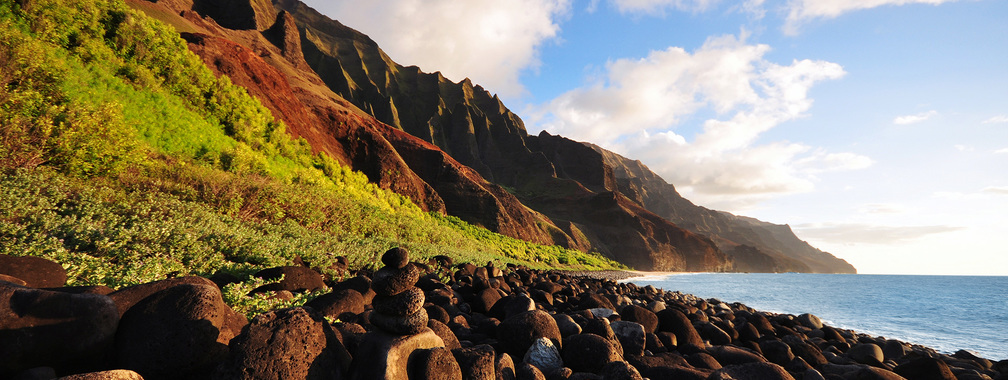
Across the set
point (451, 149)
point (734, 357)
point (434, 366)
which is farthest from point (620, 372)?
point (451, 149)

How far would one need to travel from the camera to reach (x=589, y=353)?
14.8 ft

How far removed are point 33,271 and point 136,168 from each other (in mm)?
6902

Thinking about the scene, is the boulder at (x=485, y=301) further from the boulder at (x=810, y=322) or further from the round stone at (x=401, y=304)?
the boulder at (x=810, y=322)

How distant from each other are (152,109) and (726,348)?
1976 centimetres

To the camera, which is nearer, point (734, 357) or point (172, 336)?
point (172, 336)

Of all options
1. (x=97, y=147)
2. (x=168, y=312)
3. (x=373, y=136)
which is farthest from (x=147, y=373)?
A: (x=373, y=136)

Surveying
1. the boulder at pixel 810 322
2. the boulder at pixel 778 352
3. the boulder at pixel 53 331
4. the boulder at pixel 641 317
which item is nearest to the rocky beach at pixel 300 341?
the boulder at pixel 53 331

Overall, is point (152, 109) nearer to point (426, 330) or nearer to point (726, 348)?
point (426, 330)

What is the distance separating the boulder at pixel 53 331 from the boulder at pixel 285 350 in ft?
2.86

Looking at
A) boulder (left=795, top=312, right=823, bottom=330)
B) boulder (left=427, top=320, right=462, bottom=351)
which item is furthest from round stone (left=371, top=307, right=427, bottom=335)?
boulder (left=795, top=312, right=823, bottom=330)

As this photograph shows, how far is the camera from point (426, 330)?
354 centimetres

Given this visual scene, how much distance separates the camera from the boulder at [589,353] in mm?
4434

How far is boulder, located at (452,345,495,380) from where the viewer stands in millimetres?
3223

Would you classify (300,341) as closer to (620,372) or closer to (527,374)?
(527,374)
